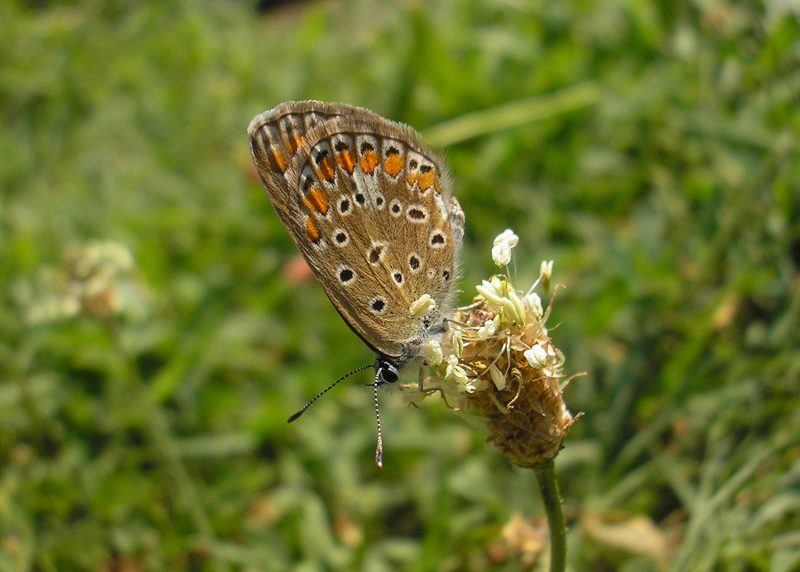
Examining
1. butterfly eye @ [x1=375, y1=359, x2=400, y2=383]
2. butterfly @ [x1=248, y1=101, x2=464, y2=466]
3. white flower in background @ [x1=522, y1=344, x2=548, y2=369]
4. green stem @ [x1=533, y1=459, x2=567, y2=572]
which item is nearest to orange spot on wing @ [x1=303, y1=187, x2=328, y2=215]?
butterfly @ [x1=248, y1=101, x2=464, y2=466]

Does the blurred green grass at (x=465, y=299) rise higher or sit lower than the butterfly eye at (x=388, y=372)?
lower

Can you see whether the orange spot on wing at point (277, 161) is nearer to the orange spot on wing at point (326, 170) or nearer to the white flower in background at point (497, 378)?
the orange spot on wing at point (326, 170)

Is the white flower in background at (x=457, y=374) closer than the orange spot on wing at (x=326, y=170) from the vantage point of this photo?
Yes

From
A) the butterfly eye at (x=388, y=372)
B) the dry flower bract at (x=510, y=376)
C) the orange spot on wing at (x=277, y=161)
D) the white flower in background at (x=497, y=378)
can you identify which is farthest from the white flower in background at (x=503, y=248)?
the orange spot on wing at (x=277, y=161)

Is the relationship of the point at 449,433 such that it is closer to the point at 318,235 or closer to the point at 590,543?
the point at 590,543

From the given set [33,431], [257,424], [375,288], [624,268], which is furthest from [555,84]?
[33,431]

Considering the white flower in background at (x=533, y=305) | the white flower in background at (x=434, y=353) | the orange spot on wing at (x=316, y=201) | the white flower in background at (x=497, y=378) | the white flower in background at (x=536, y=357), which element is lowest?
the white flower in background at (x=434, y=353)

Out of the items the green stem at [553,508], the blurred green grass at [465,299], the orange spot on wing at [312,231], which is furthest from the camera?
the blurred green grass at [465,299]
